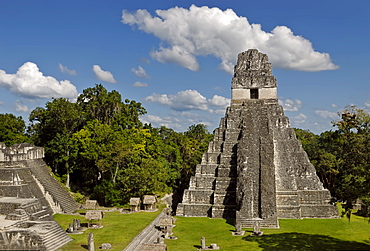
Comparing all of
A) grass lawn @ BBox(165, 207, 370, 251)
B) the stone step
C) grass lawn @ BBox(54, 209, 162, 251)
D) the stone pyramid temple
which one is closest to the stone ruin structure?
grass lawn @ BBox(54, 209, 162, 251)

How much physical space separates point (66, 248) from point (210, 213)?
9.53 m

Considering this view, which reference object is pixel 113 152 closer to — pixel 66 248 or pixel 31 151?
pixel 31 151

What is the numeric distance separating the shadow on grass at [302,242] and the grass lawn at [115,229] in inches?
238

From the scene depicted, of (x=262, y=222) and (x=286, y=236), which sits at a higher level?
(x=262, y=222)

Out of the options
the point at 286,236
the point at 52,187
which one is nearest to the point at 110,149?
the point at 52,187

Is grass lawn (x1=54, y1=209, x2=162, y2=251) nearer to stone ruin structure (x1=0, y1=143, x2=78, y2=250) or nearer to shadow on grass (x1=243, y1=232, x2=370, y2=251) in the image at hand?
stone ruin structure (x1=0, y1=143, x2=78, y2=250)

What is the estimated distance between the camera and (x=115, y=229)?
1870cm

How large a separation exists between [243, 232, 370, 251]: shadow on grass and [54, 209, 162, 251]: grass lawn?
19.8ft

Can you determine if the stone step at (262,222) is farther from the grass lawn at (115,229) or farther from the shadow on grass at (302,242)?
the grass lawn at (115,229)

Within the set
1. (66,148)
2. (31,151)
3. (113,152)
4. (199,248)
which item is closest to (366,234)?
(199,248)

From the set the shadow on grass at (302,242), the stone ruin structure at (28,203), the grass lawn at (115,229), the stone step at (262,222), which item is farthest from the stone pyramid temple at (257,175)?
the stone ruin structure at (28,203)

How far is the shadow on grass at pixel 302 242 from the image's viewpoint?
47.2 feet

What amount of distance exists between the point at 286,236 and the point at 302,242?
1.25 metres

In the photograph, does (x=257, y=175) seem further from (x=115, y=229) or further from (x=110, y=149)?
(x=110, y=149)
